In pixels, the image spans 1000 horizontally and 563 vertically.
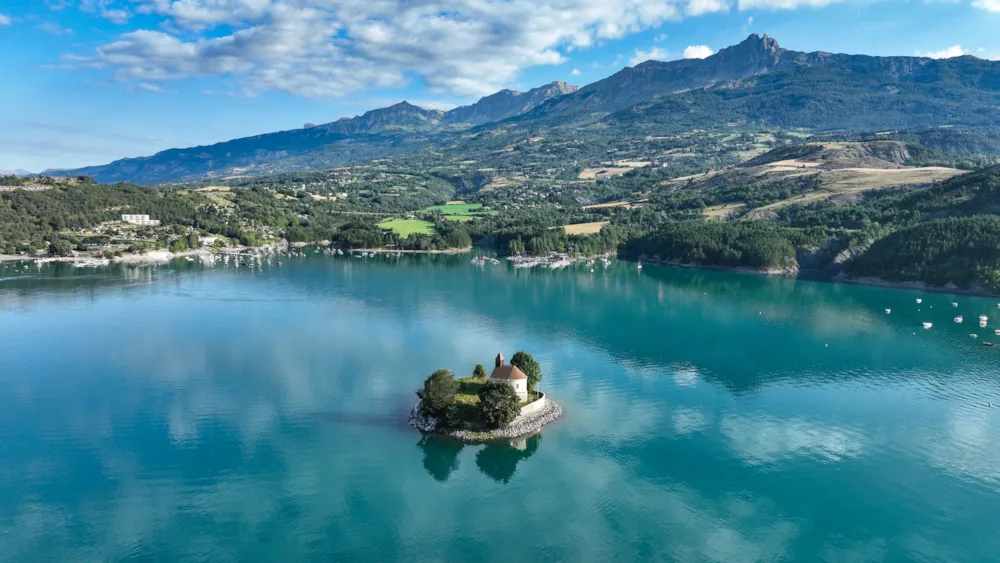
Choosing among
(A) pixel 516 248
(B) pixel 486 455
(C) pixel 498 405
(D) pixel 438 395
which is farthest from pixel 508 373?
(A) pixel 516 248

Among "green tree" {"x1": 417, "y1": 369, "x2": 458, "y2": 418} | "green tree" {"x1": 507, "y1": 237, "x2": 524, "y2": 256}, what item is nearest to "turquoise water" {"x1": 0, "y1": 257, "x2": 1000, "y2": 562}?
"green tree" {"x1": 417, "y1": 369, "x2": 458, "y2": 418}

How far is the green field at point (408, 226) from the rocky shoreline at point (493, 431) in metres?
107

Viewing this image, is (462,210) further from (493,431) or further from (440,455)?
(440,455)

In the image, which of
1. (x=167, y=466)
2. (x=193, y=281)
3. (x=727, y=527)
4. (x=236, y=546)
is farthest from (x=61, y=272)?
(x=727, y=527)

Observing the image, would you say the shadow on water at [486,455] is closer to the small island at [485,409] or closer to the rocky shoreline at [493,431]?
the rocky shoreline at [493,431]

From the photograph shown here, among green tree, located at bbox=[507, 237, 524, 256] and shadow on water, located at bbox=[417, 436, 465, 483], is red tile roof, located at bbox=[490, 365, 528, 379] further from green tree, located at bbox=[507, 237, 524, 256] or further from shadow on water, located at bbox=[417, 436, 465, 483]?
green tree, located at bbox=[507, 237, 524, 256]

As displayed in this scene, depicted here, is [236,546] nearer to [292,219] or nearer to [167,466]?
[167,466]

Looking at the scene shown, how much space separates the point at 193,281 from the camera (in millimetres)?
90125

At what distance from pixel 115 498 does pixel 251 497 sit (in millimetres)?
6267

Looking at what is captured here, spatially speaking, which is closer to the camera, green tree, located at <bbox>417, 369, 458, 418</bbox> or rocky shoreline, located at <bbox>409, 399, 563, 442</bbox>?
rocky shoreline, located at <bbox>409, 399, 563, 442</bbox>

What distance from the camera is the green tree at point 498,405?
35125 mm

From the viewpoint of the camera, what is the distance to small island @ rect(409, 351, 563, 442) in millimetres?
35188

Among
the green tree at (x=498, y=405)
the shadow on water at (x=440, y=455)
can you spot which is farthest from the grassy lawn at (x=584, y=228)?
the shadow on water at (x=440, y=455)

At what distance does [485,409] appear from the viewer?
1393 inches
